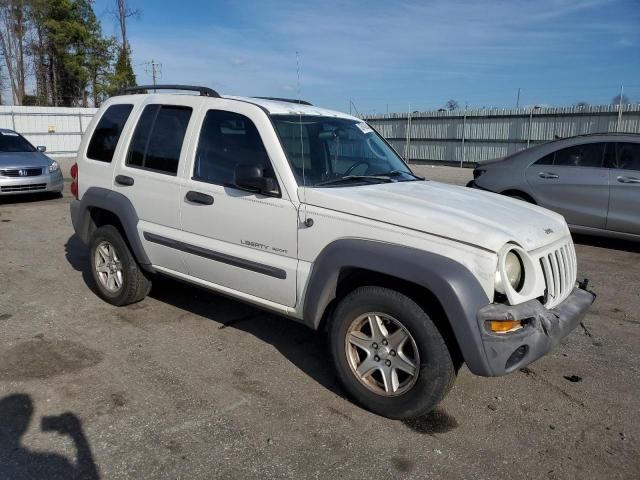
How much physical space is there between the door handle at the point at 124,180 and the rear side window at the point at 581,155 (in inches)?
247

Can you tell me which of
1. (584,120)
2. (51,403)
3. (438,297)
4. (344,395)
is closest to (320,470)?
(344,395)

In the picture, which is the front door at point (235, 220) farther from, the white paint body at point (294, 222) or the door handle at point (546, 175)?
the door handle at point (546, 175)

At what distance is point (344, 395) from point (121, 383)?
1.52 m

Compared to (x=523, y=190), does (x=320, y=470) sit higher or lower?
lower

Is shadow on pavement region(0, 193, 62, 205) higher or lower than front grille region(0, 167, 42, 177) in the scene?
lower

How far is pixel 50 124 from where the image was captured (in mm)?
26406

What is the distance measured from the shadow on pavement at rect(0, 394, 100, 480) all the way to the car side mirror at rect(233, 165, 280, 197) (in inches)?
69.8

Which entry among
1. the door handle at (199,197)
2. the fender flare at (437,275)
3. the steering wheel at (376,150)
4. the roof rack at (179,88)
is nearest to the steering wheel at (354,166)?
the steering wheel at (376,150)

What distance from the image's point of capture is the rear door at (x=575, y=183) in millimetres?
7781

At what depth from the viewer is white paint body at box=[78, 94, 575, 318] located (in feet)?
10.2

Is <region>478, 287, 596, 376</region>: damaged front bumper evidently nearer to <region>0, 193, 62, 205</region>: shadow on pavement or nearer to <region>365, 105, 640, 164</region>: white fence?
<region>0, 193, 62, 205</region>: shadow on pavement

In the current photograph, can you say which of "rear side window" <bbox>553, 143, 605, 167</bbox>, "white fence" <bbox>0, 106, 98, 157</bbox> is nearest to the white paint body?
"rear side window" <bbox>553, 143, 605, 167</bbox>

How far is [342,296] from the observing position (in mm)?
3590

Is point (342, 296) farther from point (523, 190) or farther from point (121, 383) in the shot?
point (523, 190)
